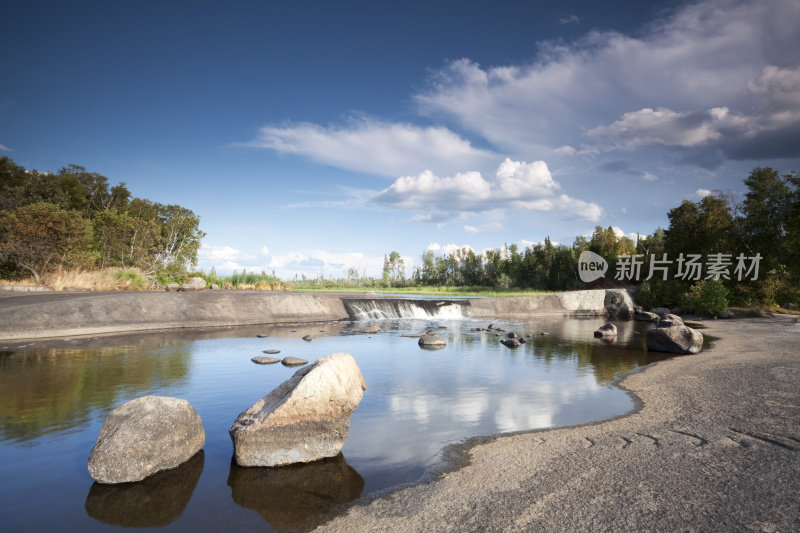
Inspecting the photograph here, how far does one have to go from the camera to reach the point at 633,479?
4.46 meters

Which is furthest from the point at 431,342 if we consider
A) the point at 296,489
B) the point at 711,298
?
the point at 711,298

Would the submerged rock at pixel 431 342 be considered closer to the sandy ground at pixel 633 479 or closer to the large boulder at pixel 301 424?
the sandy ground at pixel 633 479

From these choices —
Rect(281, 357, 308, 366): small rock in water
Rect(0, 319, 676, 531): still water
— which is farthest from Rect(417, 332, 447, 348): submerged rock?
Rect(281, 357, 308, 366): small rock in water

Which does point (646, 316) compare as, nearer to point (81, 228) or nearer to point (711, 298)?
point (711, 298)

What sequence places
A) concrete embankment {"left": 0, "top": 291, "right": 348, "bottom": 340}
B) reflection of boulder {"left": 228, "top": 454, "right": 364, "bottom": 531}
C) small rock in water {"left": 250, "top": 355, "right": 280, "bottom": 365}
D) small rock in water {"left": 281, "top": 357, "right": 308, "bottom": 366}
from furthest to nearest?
concrete embankment {"left": 0, "top": 291, "right": 348, "bottom": 340}, small rock in water {"left": 250, "top": 355, "right": 280, "bottom": 365}, small rock in water {"left": 281, "top": 357, "right": 308, "bottom": 366}, reflection of boulder {"left": 228, "top": 454, "right": 364, "bottom": 531}

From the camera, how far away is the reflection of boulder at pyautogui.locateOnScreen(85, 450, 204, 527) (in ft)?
14.6

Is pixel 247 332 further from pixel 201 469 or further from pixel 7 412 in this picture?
pixel 201 469

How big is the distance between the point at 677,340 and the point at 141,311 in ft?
70.6

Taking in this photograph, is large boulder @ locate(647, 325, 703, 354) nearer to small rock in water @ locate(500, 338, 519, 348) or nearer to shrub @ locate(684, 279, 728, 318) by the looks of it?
small rock in water @ locate(500, 338, 519, 348)

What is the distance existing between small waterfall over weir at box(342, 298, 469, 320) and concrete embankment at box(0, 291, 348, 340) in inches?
53.0

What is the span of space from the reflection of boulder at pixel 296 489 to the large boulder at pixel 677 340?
13.5 m

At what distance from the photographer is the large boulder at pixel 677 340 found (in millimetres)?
14080

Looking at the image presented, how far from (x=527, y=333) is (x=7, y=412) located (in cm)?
1903

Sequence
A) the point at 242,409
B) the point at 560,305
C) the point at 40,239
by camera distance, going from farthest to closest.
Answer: the point at 560,305 < the point at 40,239 < the point at 242,409
